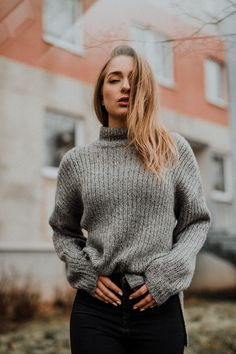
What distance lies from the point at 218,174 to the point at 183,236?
124 inches

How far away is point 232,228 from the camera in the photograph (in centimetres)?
442

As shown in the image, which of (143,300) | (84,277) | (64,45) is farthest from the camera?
(64,45)

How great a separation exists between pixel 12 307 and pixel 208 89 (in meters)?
2.24

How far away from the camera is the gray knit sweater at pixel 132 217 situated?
1.41 meters

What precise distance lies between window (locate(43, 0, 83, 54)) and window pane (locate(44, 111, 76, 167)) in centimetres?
77

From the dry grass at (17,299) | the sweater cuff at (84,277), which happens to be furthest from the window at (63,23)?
the sweater cuff at (84,277)

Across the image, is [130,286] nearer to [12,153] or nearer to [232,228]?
[12,153]

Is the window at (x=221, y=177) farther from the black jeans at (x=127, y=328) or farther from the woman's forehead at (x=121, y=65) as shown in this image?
the black jeans at (x=127, y=328)

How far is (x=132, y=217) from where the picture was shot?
145 cm

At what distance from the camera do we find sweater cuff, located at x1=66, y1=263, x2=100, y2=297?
1.44m

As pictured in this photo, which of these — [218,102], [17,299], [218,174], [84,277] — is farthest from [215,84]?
[84,277]

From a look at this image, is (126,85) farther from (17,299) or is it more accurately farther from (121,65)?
(17,299)

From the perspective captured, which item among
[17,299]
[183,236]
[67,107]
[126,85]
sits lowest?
[17,299]

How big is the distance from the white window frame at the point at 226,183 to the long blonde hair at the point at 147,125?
292 centimetres
